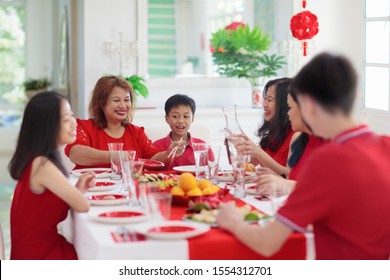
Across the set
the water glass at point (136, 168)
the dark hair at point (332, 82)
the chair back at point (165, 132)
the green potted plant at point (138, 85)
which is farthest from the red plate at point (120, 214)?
the green potted plant at point (138, 85)

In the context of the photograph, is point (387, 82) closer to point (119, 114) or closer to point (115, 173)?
point (119, 114)

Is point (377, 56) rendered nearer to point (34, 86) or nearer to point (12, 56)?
point (34, 86)

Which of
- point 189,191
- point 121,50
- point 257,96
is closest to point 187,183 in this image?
point 189,191

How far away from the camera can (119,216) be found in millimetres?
2389

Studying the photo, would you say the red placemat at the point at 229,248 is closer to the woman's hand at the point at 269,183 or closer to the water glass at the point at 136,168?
the woman's hand at the point at 269,183

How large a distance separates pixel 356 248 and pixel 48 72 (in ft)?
26.3

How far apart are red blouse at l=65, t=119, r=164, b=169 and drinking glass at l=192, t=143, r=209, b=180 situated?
79 centimetres

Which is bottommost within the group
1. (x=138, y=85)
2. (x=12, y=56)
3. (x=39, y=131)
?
(x=39, y=131)

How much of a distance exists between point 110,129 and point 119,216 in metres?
1.47

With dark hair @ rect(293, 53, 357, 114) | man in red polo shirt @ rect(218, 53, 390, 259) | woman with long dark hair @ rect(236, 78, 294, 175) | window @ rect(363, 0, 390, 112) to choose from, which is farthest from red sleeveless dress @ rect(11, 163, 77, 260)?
window @ rect(363, 0, 390, 112)

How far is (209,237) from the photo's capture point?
6.88 feet

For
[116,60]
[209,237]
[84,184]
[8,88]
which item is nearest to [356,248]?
[209,237]

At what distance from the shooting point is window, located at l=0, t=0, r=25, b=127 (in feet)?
30.1

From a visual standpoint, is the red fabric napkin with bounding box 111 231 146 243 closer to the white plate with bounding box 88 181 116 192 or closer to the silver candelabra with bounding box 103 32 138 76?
the white plate with bounding box 88 181 116 192
